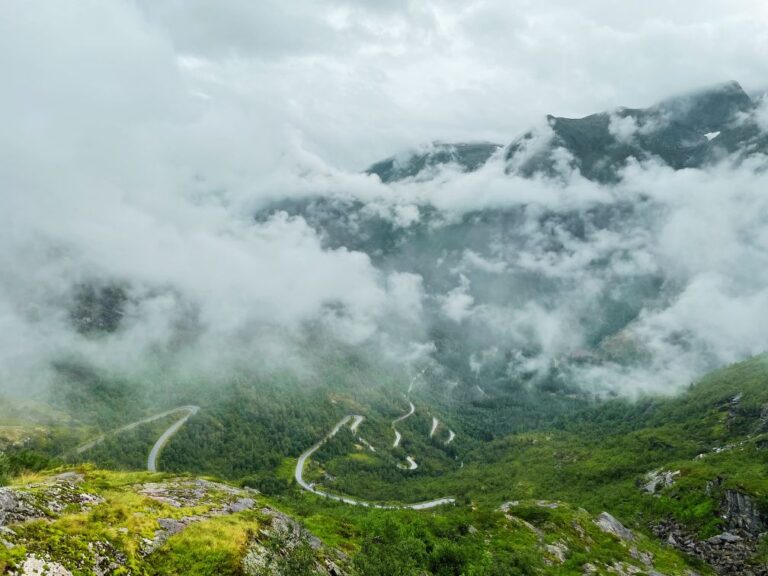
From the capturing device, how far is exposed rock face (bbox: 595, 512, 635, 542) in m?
146

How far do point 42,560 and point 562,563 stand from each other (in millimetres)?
107858

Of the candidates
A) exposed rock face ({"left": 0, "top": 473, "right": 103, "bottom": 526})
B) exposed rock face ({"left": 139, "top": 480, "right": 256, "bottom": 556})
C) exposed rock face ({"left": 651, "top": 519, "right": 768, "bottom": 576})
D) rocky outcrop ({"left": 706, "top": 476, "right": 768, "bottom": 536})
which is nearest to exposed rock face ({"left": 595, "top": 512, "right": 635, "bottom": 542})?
exposed rock face ({"left": 651, "top": 519, "right": 768, "bottom": 576})

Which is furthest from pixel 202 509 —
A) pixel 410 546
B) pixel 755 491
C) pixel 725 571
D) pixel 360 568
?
pixel 755 491

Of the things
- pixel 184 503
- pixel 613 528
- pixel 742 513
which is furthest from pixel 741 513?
pixel 184 503

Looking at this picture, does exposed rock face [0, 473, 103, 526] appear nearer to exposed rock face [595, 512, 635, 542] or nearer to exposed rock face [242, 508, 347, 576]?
exposed rock face [242, 508, 347, 576]

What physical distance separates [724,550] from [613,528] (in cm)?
3512

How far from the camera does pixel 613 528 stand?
489 feet

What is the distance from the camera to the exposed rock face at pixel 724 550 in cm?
13812

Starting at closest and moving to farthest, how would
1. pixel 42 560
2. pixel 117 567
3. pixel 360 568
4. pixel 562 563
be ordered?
pixel 42 560, pixel 117 567, pixel 360 568, pixel 562 563

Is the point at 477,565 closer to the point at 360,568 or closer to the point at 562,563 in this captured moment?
the point at 360,568

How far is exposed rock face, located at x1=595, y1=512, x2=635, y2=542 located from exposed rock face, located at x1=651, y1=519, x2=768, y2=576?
21.3m

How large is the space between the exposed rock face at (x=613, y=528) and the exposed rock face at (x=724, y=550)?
21.3 m

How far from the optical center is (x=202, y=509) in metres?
59.9

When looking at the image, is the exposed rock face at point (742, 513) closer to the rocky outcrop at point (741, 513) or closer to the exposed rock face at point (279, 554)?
the rocky outcrop at point (741, 513)
